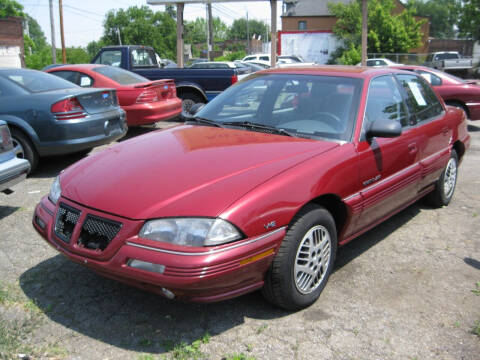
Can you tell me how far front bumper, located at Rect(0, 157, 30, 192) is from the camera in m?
4.70

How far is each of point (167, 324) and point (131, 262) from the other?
609mm

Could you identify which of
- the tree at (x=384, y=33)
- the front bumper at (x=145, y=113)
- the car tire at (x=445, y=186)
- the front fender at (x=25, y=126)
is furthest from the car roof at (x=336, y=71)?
the tree at (x=384, y=33)

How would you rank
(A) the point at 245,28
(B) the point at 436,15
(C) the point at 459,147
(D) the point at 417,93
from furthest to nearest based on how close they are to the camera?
(A) the point at 245,28, (B) the point at 436,15, (C) the point at 459,147, (D) the point at 417,93

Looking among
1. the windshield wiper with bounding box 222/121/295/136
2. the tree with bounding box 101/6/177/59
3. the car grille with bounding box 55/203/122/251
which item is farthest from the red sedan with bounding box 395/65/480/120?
the tree with bounding box 101/6/177/59

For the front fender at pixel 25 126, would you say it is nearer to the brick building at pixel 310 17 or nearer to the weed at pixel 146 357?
the weed at pixel 146 357

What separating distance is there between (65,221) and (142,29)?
231 ft

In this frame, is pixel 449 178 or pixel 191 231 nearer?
pixel 191 231

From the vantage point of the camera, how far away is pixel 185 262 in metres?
2.54

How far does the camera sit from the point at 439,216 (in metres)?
5.19

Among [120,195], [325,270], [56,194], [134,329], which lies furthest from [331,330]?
[56,194]

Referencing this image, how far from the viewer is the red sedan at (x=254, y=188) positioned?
2.64 meters

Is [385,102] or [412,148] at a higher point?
[385,102]

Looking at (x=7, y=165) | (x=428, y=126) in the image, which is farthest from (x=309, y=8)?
(x=7, y=165)

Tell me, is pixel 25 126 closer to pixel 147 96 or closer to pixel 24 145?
pixel 24 145
